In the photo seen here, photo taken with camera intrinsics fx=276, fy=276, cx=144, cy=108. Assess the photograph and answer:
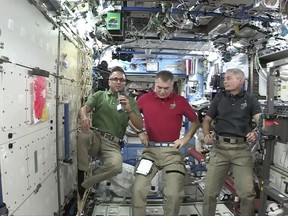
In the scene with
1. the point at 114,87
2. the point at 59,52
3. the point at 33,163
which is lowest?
the point at 33,163

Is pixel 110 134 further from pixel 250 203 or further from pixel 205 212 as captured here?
pixel 250 203

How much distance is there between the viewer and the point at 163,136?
3521 millimetres

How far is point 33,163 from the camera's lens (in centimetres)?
260

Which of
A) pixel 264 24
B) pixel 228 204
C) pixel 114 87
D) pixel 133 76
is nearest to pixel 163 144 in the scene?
pixel 114 87

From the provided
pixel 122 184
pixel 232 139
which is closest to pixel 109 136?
pixel 122 184

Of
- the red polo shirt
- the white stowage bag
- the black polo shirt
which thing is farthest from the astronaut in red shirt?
the white stowage bag

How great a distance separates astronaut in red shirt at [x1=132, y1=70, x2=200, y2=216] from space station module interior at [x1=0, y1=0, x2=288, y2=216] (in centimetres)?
90

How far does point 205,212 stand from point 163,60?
6.10 metres

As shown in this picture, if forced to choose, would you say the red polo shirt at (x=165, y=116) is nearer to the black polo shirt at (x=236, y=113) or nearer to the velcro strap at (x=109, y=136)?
the black polo shirt at (x=236, y=113)

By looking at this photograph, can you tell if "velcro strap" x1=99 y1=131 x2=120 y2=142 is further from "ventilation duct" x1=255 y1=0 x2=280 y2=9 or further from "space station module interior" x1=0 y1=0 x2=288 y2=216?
"ventilation duct" x1=255 y1=0 x2=280 y2=9

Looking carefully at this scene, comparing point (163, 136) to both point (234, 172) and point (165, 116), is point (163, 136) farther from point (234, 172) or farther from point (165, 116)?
point (234, 172)

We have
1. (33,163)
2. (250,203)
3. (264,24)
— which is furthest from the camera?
(264,24)

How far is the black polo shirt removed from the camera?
3545 millimetres

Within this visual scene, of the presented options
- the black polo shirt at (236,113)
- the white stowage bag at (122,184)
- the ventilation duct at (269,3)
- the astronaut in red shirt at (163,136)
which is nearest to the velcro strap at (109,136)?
the astronaut in red shirt at (163,136)
